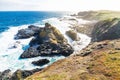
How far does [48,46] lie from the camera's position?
50844 mm

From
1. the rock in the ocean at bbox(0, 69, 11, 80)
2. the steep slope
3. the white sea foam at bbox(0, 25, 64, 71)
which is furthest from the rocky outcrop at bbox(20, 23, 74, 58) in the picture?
the steep slope

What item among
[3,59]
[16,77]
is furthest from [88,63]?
[3,59]

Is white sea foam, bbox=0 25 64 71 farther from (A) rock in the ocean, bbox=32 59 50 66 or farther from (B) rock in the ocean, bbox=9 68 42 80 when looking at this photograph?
(B) rock in the ocean, bbox=9 68 42 80

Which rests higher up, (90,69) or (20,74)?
(90,69)

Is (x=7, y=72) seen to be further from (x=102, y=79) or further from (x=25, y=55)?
(x=102, y=79)

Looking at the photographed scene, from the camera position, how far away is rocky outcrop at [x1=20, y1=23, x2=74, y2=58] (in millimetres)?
48622

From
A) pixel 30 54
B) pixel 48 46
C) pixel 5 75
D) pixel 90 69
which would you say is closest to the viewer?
pixel 90 69

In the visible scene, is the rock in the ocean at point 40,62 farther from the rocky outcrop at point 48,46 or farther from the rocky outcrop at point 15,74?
the rocky outcrop at point 48,46

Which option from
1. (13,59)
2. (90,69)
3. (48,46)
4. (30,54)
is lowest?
(13,59)

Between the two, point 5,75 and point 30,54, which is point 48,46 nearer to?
point 30,54

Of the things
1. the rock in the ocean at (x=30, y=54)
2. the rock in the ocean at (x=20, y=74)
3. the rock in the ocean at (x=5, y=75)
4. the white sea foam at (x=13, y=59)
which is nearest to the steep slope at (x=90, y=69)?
the rock in the ocean at (x=20, y=74)

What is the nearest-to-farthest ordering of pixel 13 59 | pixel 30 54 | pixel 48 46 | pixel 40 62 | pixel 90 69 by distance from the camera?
pixel 90 69 → pixel 40 62 → pixel 13 59 → pixel 30 54 → pixel 48 46

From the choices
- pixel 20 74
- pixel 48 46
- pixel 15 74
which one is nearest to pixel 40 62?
pixel 20 74

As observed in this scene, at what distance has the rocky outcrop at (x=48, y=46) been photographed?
48.6 m
